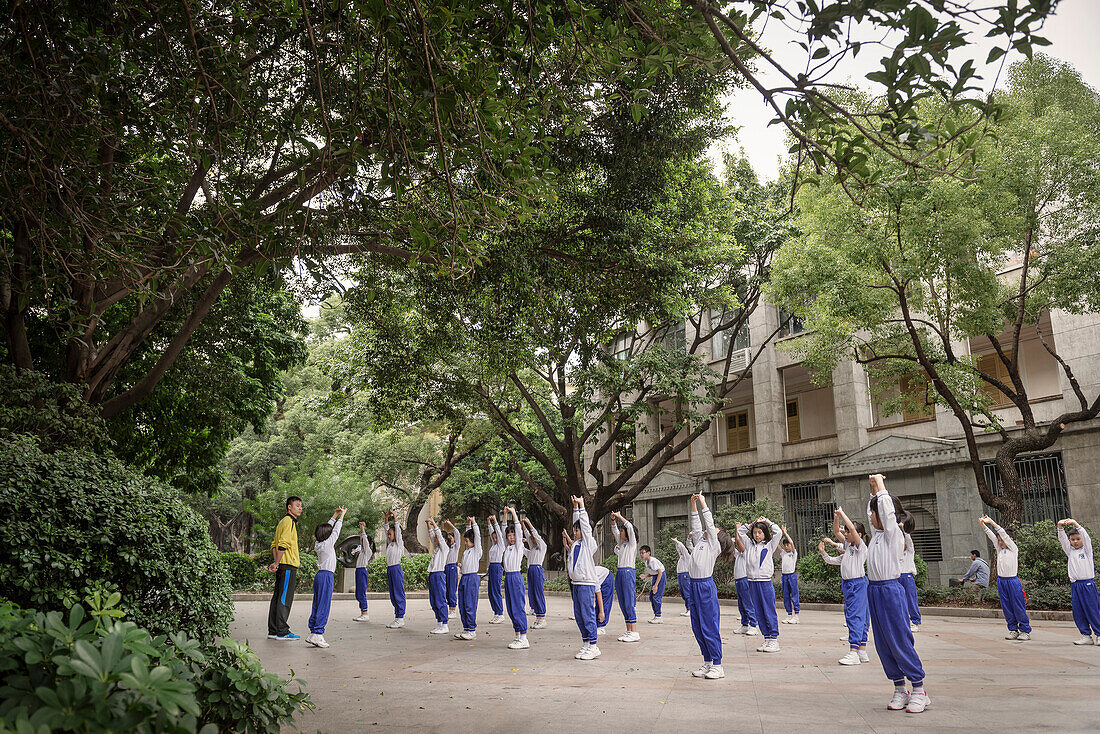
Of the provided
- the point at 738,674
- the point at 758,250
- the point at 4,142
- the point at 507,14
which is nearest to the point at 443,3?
the point at 507,14

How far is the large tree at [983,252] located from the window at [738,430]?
9.50 metres

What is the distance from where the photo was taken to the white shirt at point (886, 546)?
22.2ft

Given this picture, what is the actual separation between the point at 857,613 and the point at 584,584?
3.67 metres

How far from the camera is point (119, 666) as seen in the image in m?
2.45

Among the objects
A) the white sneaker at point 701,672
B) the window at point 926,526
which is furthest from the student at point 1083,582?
the window at point 926,526

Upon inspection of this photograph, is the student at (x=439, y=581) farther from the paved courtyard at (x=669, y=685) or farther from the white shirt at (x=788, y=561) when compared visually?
the white shirt at (x=788, y=561)

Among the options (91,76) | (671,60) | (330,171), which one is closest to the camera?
(671,60)

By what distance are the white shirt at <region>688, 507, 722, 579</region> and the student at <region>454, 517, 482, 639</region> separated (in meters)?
4.42

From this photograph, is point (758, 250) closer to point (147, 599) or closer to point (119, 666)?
point (147, 599)

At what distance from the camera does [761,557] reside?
11.6 meters

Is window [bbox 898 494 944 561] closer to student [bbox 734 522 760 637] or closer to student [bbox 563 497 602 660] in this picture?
student [bbox 734 522 760 637]

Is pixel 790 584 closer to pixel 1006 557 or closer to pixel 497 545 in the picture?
pixel 1006 557

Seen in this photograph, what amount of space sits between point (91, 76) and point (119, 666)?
4.91 metres

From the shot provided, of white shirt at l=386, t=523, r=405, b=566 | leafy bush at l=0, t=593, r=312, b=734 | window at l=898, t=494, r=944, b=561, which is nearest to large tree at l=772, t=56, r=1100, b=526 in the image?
window at l=898, t=494, r=944, b=561
